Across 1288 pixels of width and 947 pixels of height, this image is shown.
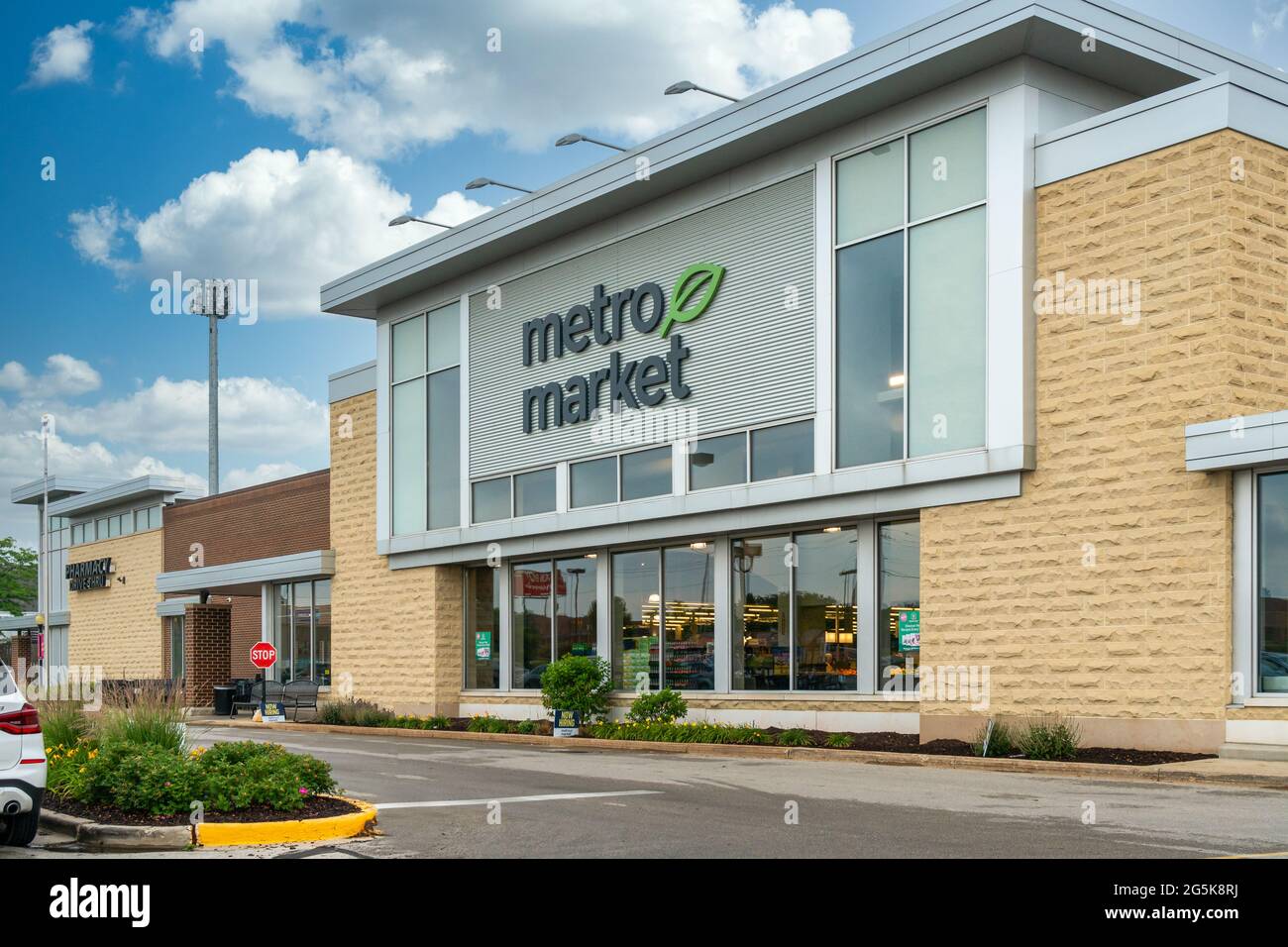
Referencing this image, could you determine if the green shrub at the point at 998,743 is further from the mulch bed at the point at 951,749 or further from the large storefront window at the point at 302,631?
the large storefront window at the point at 302,631

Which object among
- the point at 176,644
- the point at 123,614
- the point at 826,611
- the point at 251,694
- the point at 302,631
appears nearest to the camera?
the point at 826,611

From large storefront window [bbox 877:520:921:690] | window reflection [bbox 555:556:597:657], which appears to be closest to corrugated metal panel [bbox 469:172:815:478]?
window reflection [bbox 555:556:597:657]

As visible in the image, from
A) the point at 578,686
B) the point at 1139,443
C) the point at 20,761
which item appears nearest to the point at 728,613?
the point at 578,686

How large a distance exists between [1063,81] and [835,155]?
12.5 ft

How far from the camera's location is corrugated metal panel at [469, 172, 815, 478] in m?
23.7

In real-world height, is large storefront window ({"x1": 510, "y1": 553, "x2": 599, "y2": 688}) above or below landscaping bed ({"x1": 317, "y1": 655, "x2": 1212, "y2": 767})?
above

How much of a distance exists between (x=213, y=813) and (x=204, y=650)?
3467 centimetres

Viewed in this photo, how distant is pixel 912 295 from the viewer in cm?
2153

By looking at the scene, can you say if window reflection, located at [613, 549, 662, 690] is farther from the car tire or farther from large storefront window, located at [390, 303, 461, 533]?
the car tire

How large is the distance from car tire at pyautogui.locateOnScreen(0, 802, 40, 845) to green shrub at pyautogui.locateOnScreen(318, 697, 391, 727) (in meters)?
19.6

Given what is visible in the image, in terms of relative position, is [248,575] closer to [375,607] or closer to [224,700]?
[224,700]

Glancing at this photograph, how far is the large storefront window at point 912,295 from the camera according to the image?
68.1 ft
